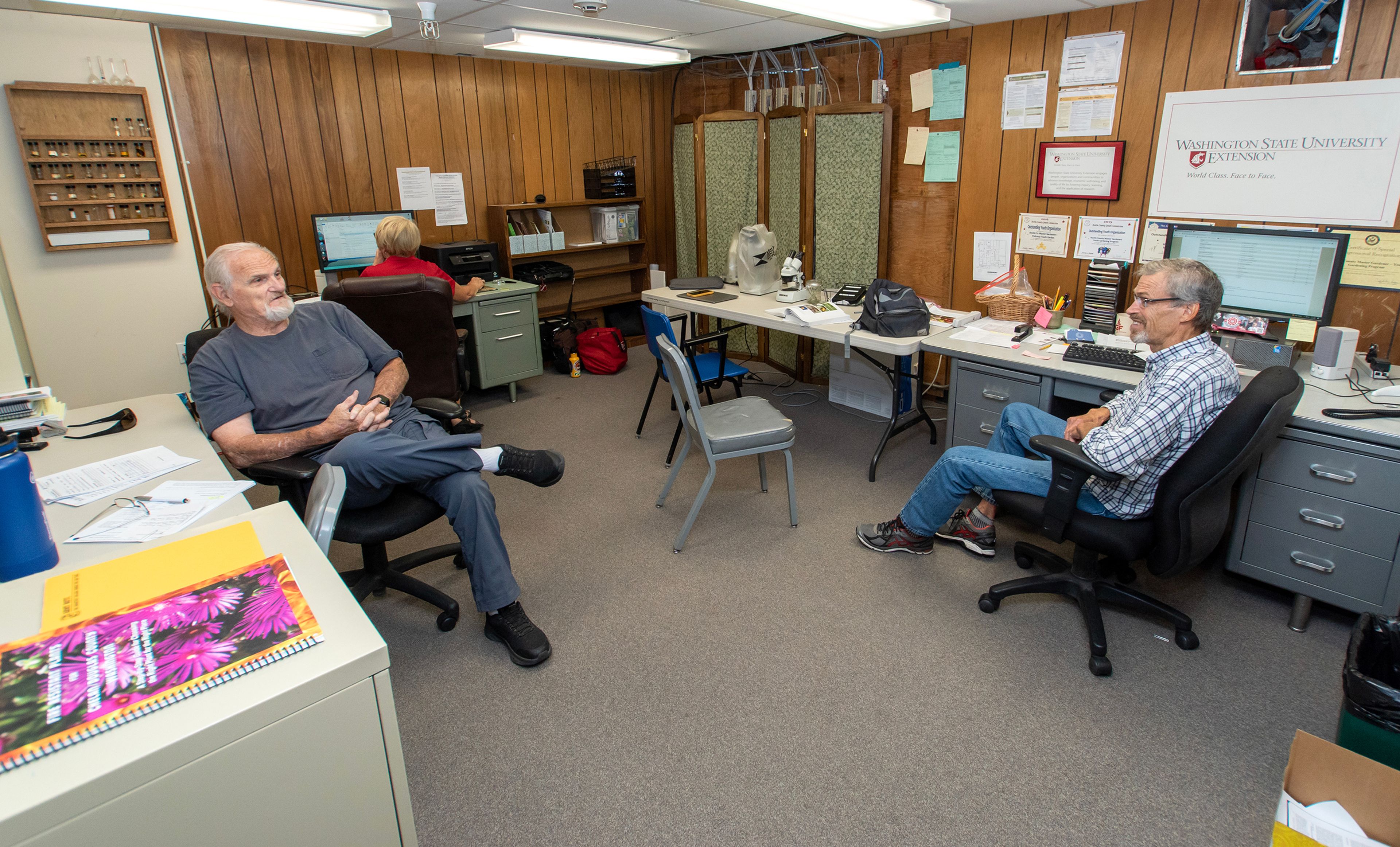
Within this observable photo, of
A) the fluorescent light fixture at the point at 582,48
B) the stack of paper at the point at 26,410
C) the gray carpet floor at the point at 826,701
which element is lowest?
the gray carpet floor at the point at 826,701

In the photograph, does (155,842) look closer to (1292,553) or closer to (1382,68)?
(1292,553)

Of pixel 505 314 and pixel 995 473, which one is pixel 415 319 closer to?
pixel 505 314

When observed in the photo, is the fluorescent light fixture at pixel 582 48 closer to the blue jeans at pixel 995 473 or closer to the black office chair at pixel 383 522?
the black office chair at pixel 383 522

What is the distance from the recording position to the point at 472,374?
4723 mm

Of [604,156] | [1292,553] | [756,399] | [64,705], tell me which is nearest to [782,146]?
[604,156]

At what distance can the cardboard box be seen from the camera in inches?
52.5

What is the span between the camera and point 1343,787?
54.7 inches

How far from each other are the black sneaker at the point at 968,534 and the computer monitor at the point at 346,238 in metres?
3.38

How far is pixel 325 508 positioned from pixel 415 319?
224 cm

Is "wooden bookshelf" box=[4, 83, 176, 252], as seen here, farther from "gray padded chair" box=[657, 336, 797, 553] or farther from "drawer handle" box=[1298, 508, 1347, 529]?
"drawer handle" box=[1298, 508, 1347, 529]

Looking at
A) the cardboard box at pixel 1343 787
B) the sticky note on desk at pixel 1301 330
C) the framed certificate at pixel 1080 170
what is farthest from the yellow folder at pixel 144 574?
the framed certificate at pixel 1080 170

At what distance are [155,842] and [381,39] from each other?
4.28m

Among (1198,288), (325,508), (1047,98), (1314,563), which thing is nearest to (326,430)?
(325,508)

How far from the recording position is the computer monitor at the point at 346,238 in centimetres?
428
